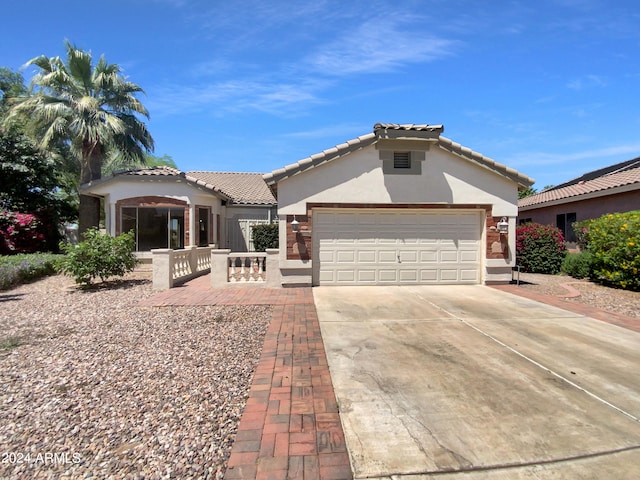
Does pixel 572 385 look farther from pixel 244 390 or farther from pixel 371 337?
pixel 244 390

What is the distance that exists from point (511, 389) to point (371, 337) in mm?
2160

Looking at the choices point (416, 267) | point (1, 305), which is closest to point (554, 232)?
point (416, 267)

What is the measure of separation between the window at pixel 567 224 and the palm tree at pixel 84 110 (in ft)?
67.8

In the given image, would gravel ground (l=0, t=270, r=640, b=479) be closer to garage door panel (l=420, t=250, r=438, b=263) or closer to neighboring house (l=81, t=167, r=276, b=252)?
garage door panel (l=420, t=250, r=438, b=263)

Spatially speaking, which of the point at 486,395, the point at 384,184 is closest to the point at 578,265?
the point at 384,184

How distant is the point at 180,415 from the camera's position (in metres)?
3.33

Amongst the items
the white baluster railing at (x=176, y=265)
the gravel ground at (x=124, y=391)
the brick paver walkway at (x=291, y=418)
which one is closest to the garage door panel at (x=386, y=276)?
→ the gravel ground at (x=124, y=391)

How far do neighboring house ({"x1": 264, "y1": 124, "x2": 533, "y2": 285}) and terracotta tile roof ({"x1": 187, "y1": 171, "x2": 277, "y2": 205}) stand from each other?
8.07 meters

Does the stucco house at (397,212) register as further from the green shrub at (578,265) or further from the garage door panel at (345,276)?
the green shrub at (578,265)

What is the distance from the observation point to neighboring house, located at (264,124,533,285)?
1023 cm

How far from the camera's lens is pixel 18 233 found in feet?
49.1

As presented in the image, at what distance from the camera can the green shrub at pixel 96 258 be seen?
1002cm

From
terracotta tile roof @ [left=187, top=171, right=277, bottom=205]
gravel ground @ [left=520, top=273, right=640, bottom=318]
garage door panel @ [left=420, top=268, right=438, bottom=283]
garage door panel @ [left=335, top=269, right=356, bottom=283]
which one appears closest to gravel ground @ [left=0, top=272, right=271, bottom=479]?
garage door panel @ [left=335, top=269, right=356, bottom=283]

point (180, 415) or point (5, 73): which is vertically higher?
point (5, 73)
